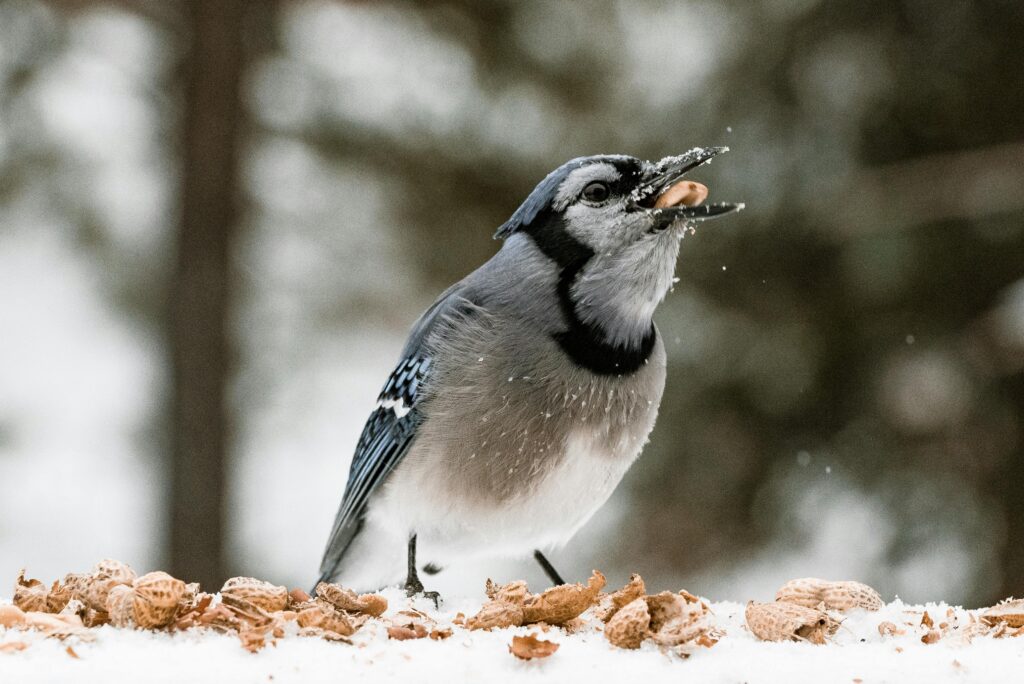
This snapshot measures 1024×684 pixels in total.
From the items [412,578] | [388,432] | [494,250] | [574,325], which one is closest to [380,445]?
[388,432]

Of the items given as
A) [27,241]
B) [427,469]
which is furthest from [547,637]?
[27,241]

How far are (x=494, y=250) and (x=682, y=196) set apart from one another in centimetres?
163

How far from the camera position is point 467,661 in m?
1.03

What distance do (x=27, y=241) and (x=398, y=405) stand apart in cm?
191

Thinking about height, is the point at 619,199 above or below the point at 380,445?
above

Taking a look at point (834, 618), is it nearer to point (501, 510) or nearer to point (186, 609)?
point (501, 510)

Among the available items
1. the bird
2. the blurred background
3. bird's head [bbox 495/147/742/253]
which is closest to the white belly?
the bird

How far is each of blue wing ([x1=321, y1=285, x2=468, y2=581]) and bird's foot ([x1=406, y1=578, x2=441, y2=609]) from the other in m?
0.16

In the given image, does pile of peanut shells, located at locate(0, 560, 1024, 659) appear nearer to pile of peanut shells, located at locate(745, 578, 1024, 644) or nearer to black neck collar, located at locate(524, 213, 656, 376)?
pile of peanut shells, located at locate(745, 578, 1024, 644)

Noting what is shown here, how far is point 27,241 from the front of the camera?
3186mm

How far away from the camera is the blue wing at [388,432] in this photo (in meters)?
1.69

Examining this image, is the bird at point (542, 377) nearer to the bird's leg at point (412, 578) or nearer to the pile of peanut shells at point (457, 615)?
the bird's leg at point (412, 578)

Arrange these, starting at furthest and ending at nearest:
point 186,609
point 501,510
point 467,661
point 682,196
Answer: point 501,510 < point 682,196 < point 186,609 < point 467,661

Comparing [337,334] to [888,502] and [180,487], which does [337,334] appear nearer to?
[180,487]
